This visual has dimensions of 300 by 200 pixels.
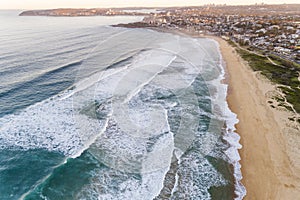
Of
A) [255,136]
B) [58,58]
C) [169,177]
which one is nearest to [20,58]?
[58,58]

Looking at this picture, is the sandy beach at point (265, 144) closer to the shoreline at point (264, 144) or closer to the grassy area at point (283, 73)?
the shoreline at point (264, 144)

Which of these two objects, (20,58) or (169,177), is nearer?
(169,177)

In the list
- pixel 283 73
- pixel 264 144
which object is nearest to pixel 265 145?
pixel 264 144

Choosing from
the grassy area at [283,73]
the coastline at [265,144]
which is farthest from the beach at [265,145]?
the grassy area at [283,73]

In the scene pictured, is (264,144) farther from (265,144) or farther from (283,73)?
(283,73)

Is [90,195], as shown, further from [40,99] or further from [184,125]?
[40,99]

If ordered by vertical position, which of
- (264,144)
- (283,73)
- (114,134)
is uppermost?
(283,73)

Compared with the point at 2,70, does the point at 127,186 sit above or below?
below
